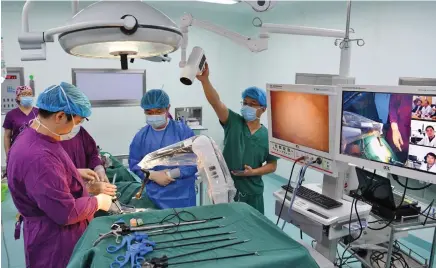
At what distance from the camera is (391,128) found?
1425mm

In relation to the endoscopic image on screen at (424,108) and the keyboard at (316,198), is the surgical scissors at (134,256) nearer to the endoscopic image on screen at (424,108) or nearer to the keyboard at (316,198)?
the keyboard at (316,198)

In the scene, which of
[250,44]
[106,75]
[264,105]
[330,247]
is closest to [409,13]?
[264,105]

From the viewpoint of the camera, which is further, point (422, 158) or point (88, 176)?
point (88, 176)

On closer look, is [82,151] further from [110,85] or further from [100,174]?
[110,85]

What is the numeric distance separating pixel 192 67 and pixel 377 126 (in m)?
0.81

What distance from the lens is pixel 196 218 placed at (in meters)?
1.33

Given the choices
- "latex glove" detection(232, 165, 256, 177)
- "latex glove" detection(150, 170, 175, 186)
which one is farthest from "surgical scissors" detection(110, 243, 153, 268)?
"latex glove" detection(232, 165, 256, 177)

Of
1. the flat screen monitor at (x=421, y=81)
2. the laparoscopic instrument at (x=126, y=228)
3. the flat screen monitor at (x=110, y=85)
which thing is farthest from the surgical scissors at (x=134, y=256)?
the flat screen monitor at (x=110, y=85)

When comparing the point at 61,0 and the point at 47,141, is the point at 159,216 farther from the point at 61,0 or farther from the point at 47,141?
the point at 61,0

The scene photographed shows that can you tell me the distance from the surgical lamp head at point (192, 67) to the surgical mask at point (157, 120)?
892mm

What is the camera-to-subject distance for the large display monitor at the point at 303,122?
5.33 feet

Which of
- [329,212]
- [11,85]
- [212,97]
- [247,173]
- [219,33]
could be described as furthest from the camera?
[11,85]

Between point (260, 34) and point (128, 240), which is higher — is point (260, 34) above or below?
above

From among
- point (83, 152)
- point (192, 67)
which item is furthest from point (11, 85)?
point (192, 67)
